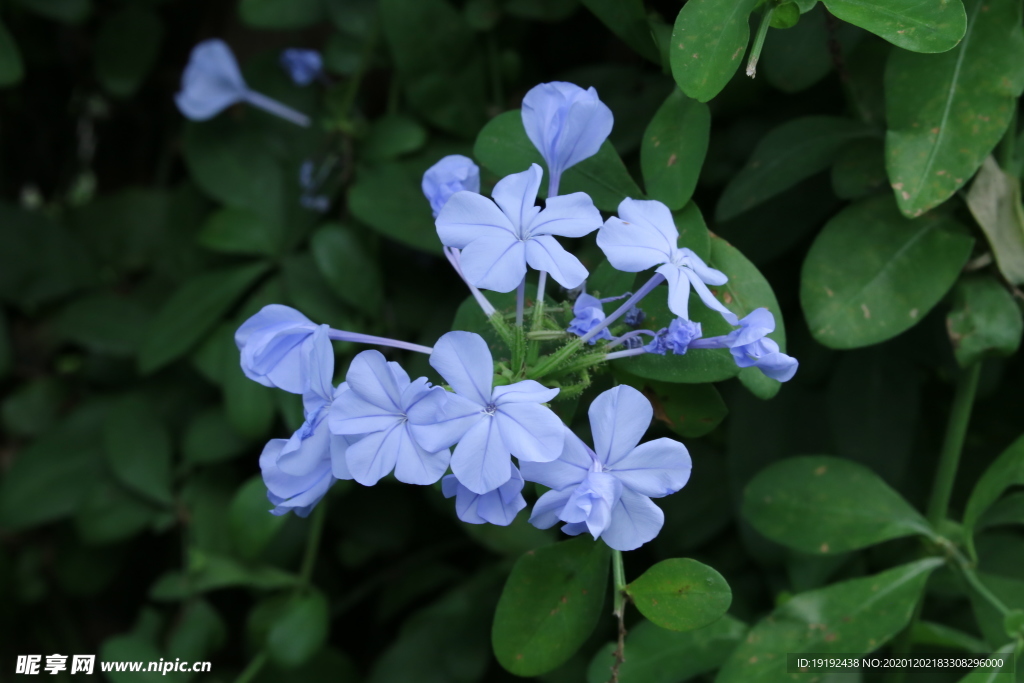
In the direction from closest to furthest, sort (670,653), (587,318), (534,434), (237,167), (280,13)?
(534,434)
(587,318)
(670,653)
(280,13)
(237,167)

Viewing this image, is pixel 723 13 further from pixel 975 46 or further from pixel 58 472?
pixel 58 472

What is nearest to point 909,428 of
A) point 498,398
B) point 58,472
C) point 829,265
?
point 829,265

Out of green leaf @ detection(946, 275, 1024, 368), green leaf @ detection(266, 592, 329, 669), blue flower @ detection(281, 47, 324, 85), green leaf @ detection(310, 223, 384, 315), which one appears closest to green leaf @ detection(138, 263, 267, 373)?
green leaf @ detection(310, 223, 384, 315)

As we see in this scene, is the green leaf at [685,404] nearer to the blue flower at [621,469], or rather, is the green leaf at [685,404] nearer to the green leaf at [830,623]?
the blue flower at [621,469]

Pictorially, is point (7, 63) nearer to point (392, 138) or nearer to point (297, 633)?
point (392, 138)

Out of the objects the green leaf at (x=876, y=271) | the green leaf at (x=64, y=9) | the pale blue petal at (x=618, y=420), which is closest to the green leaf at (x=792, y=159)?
the green leaf at (x=876, y=271)

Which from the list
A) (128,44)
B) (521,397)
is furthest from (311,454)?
(128,44)
